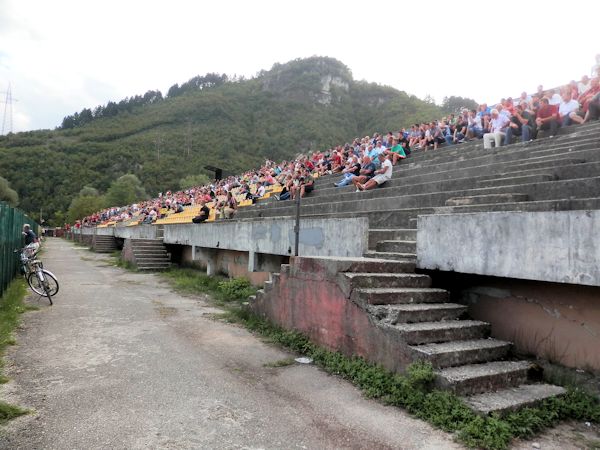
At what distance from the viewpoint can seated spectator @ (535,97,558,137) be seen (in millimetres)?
9555

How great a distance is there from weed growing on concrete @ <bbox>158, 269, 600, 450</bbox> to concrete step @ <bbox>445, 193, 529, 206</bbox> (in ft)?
8.62

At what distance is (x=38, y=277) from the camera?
10070mm

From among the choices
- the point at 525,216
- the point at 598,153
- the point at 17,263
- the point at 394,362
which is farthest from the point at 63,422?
the point at 17,263

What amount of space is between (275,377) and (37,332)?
462 centimetres

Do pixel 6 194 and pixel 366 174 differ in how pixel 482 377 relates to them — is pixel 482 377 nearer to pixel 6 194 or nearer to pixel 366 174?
pixel 366 174

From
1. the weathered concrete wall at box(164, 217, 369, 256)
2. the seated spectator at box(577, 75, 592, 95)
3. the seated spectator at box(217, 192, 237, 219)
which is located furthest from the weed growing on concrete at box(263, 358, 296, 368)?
the seated spectator at box(217, 192, 237, 219)

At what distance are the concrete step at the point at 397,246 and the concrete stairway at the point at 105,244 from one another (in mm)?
30114

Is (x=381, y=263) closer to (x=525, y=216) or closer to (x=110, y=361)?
(x=525, y=216)

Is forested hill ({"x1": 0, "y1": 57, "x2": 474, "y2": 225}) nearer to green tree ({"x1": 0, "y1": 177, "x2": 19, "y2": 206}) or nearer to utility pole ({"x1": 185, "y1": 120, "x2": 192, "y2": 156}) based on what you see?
utility pole ({"x1": 185, "y1": 120, "x2": 192, "y2": 156})

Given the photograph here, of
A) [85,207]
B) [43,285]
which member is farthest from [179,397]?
[85,207]

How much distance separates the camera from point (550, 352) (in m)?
4.62

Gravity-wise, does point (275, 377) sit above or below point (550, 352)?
below

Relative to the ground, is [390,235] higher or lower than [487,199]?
lower

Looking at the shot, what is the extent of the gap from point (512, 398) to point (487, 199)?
3.00m
